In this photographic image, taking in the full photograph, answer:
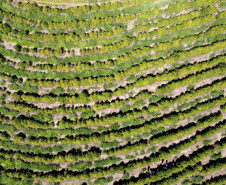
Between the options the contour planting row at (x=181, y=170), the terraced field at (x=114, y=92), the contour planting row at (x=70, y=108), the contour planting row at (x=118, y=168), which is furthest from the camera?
the contour planting row at (x=70, y=108)

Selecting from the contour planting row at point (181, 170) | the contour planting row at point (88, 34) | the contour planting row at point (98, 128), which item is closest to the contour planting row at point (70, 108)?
the contour planting row at point (98, 128)

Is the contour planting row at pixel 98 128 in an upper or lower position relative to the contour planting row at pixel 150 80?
lower

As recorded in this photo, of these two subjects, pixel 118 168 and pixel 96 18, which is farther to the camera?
pixel 96 18

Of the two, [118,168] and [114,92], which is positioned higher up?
[114,92]

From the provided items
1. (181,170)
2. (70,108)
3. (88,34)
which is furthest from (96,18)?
(181,170)

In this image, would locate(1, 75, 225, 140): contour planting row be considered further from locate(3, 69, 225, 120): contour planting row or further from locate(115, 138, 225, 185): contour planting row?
locate(115, 138, 225, 185): contour planting row

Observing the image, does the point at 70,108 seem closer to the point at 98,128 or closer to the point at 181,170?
the point at 98,128

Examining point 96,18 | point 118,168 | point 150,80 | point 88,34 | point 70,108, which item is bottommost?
point 118,168

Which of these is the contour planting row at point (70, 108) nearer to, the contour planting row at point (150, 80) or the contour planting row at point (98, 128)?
the contour planting row at point (98, 128)

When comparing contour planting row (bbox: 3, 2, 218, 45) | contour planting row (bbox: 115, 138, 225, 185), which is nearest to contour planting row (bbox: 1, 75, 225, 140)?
contour planting row (bbox: 115, 138, 225, 185)
